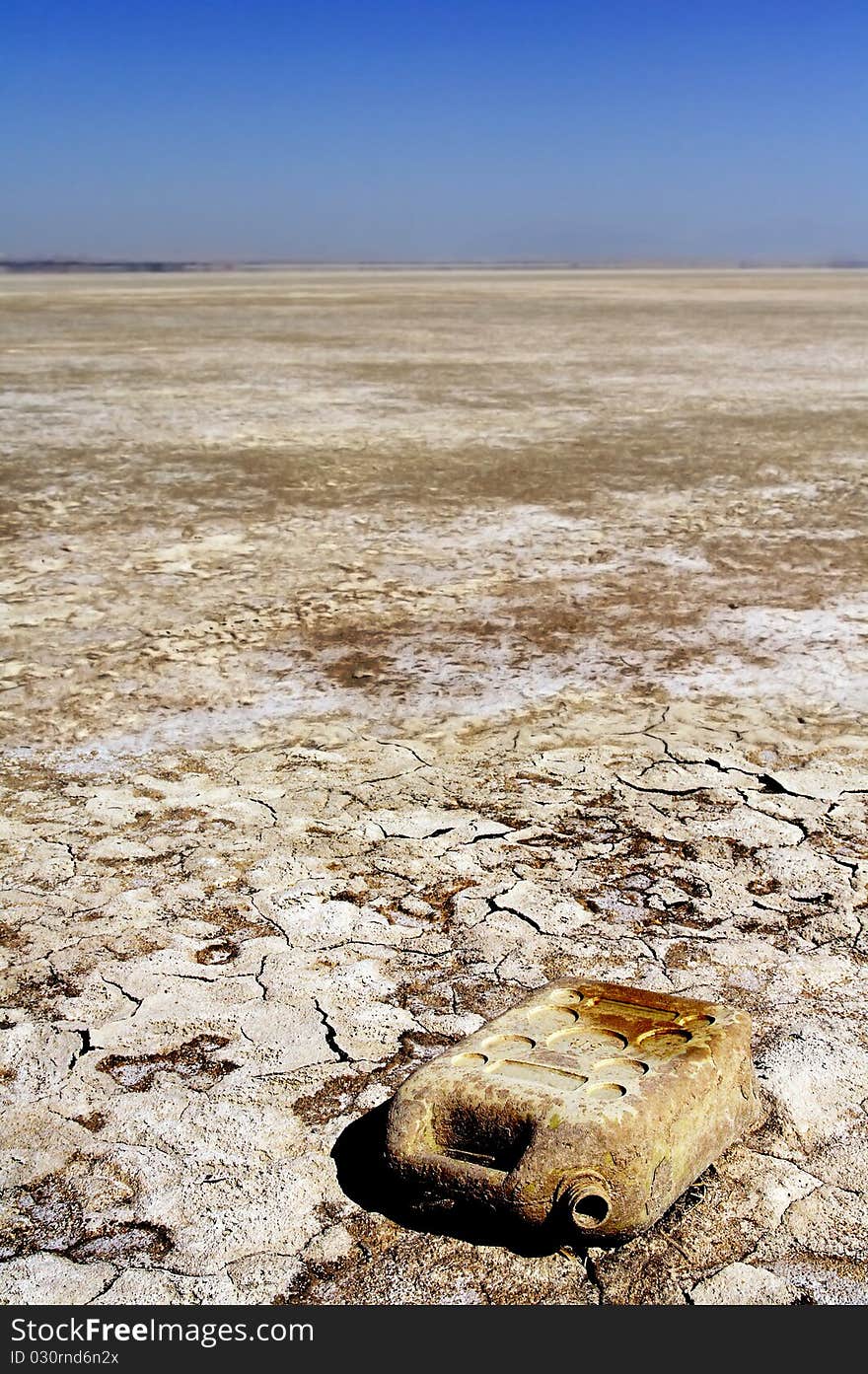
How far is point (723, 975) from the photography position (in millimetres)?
2980

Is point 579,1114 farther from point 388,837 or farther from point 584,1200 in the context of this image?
point 388,837

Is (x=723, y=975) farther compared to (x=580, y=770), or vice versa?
(x=580, y=770)

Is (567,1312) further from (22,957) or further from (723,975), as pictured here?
(22,957)

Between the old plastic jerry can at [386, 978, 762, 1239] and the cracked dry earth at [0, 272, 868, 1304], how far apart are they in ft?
0.29

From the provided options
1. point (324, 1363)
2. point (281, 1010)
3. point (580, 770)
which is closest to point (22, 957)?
point (281, 1010)

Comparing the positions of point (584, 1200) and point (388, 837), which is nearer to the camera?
point (584, 1200)

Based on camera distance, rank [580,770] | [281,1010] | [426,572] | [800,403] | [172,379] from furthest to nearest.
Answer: [172,379] < [800,403] < [426,572] < [580,770] < [281,1010]

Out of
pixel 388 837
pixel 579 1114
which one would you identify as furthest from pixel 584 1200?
pixel 388 837

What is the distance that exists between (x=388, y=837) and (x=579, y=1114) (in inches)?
63.1

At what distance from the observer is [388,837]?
3.69 m

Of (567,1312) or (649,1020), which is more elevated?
(649,1020)

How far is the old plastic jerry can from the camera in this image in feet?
6.89

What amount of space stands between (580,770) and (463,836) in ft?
2.03

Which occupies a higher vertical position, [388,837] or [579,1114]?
[579,1114]
